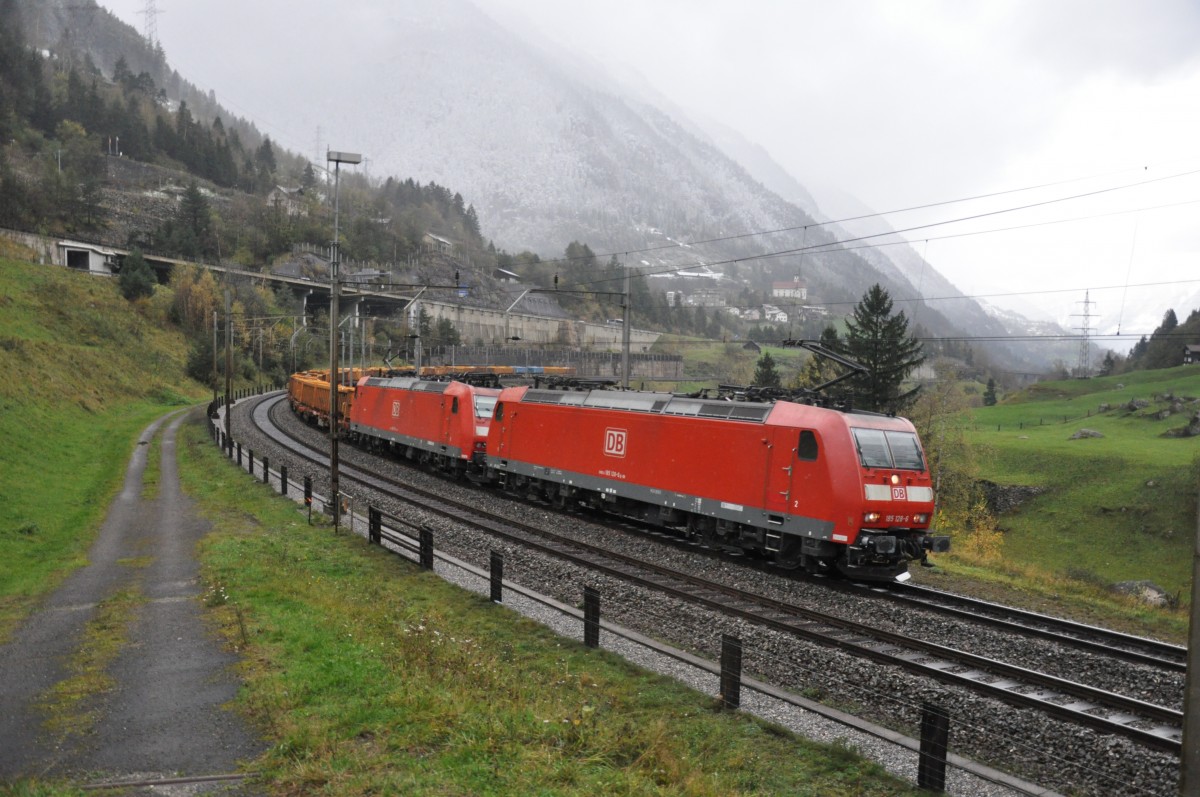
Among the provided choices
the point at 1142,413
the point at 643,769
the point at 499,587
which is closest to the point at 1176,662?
the point at 643,769

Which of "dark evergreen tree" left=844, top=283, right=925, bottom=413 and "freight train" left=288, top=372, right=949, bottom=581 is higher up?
"dark evergreen tree" left=844, top=283, right=925, bottom=413

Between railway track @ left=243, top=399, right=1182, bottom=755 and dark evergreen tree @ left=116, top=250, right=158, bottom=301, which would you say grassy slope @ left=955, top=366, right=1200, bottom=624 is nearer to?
railway track @ left=243, top=399, right=1182, bottom=755

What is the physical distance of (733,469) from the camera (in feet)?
66.8

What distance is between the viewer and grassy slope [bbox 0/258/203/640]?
22859mm

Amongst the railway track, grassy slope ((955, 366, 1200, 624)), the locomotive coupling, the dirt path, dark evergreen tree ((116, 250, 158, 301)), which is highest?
dark evergreen tree ((116, 250, 158, 301))

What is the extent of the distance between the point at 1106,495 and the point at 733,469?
50.9 m

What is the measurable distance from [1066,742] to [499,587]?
9684 millimetres

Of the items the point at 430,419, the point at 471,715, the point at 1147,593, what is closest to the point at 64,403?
the point at 430,419

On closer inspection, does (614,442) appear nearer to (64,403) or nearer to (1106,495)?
(64,403)

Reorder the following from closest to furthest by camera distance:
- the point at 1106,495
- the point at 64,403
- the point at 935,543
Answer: the point at 935,543
the point at 64,403
the point at 1106,495

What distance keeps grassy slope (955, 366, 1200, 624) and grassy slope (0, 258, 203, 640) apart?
37482 millimetres

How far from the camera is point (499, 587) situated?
16328 mm

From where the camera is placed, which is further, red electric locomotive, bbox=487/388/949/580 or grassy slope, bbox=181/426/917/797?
red electric locomotive, bbox=487/388/949/580

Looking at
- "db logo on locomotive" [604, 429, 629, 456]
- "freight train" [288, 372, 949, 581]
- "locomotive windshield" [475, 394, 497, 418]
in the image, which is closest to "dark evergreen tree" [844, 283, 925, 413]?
"locomotive windshield" [475, 394, 497, 418]
